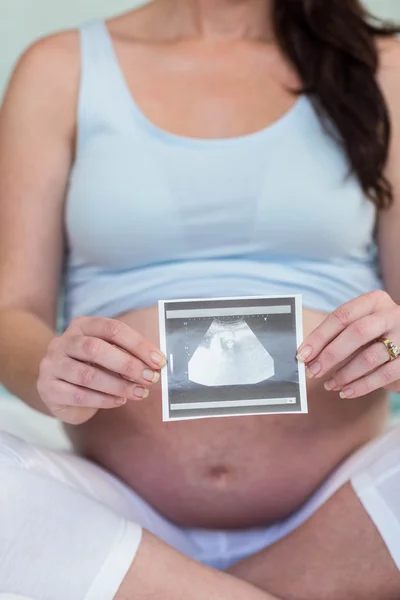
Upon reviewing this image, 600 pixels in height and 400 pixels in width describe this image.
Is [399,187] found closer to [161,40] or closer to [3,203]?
[161,40]

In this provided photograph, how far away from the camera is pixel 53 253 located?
1.31 metres

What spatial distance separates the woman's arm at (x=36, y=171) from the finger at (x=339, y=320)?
0.47 metres

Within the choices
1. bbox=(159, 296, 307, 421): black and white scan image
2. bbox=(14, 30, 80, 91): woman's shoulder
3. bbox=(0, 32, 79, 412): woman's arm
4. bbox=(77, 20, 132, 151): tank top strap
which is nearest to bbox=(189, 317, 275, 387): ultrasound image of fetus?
bbox=(159, 296, 307, 421): black and white scan image

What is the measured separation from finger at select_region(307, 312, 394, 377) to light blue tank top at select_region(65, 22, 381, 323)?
0.31 meters

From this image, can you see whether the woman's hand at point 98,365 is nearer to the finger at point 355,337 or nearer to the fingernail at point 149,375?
the fingernail at point 149,375

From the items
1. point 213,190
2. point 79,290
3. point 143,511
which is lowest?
point 143,511

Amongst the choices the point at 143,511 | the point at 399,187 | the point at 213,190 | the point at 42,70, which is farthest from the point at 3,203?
the point at 399,187

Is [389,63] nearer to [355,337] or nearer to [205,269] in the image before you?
[205,269]

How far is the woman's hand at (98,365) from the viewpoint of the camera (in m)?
0.90

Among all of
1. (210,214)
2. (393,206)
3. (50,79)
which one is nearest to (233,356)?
(210,214)

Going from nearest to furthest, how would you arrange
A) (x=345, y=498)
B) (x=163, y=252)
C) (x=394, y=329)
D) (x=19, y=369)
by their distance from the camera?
(x=394, y=329)
(x=345, y=498)
(x=19, y=369)
(x=163, y=252)

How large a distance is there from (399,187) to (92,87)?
1.75 feet

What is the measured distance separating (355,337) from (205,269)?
38cm

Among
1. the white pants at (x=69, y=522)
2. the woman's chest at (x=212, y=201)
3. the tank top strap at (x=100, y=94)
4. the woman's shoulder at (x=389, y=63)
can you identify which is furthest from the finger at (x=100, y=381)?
the woman's shoulder at (x=389, y=63)
